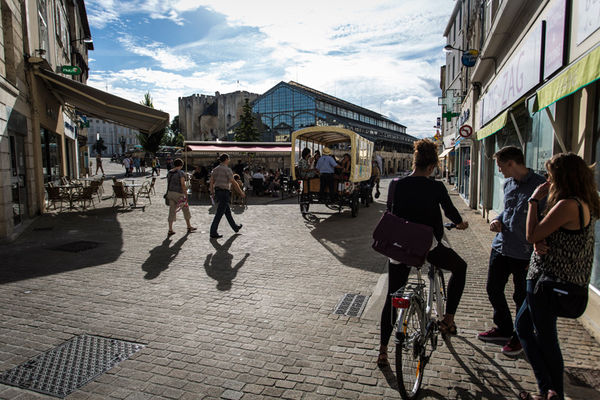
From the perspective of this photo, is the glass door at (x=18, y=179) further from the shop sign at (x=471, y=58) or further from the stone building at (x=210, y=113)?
the stone building at (x=210, y=113)

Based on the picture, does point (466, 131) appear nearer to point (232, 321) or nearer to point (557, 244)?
point (232, 321)

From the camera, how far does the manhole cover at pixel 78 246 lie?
7461 millimetres

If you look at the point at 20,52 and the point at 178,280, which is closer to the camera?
the point at 178,280

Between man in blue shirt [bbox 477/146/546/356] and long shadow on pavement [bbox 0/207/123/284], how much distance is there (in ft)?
19.1

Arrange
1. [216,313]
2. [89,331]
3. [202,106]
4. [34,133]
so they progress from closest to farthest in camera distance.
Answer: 1. [89,331]
2. [216,313]
3. [34,133]
4. [202,106]

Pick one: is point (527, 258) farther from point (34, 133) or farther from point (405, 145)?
point (405, 145)

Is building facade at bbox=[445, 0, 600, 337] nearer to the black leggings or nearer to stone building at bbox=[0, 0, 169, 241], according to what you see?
the black leggings

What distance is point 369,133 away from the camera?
70.1m

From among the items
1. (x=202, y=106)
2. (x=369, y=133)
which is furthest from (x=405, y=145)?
(x=202, y=106)

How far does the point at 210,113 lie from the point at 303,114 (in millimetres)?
39880

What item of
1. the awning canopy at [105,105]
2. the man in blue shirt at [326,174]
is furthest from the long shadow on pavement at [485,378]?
the awning canopy at [105,105]

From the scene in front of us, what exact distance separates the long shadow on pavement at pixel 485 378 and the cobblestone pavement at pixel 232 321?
0.03 feet

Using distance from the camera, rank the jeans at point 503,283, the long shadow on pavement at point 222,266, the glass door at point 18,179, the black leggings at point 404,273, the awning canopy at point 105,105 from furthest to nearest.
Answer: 1. the awning canopy at point 105,105
2. the glass door at point 18,179
3. the long shadow on pavement at point 222,266
4. the jeans at point 503,283
5. the black leggings at point 404,273

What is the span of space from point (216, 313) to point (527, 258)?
318cm
